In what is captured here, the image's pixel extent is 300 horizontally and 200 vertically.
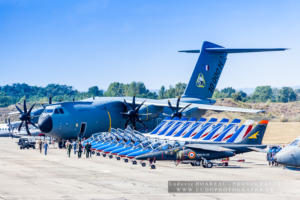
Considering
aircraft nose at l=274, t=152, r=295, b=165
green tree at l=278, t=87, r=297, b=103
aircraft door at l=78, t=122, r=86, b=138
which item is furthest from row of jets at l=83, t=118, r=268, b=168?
green tree at l=278, t=87, r=297, b=103

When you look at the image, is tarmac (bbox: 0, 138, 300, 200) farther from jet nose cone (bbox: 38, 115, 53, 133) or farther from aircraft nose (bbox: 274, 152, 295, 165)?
jet nose cone (bbox: 38, 115, 53, 133)

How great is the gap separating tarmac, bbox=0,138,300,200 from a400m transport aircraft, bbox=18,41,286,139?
253 inches

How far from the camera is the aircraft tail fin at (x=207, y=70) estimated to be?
49.1 meters

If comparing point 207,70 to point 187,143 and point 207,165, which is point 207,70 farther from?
point 207,165

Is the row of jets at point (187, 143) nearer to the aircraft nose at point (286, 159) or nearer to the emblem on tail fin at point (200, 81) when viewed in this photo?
the aircraft nose at point (286, 159)

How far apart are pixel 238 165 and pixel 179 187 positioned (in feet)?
37.4

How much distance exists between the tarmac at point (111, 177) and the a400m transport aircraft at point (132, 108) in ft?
21.1

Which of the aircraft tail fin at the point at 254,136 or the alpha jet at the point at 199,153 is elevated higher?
the aircraft tail fin at the point at 254,136

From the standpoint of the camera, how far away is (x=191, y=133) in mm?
39344

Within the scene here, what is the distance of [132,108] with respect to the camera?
153ft

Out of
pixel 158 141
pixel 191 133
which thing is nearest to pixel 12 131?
pixel 191 133

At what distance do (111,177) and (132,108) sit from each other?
2153cm

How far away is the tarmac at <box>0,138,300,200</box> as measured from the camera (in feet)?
65.5

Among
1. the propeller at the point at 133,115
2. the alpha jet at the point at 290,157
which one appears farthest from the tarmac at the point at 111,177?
the propeller at the point at 133,115
